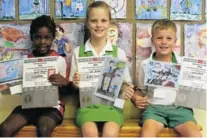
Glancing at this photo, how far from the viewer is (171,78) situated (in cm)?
181

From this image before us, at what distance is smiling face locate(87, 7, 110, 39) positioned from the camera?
1874 mm

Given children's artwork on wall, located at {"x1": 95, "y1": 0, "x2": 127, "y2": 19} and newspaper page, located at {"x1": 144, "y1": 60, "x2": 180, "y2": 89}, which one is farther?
children's artwork on wall, located at {"x1": 95, "y1": 0, "x2": 127, "y2": 19}

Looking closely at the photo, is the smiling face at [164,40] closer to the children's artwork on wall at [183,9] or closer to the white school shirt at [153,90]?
the white school shirt at [153,90]

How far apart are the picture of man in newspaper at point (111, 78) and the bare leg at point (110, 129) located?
0.46 ft

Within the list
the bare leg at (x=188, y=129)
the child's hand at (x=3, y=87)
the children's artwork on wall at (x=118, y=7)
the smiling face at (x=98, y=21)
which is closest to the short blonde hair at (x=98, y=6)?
the smiling face at (x=98, y=21)

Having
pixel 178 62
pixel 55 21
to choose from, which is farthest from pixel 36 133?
pixel 178 62

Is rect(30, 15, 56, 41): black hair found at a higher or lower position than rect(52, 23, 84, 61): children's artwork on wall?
higher

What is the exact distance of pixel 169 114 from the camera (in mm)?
1789

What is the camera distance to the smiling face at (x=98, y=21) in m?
1.87

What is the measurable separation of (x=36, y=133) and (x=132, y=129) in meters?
0.45

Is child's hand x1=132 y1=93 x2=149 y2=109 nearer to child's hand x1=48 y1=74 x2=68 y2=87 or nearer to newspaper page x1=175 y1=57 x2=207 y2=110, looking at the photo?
newspaper page x1=175 y1=57 x2=207 y2=110

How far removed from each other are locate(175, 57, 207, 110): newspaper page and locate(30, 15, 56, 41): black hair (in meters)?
0.69

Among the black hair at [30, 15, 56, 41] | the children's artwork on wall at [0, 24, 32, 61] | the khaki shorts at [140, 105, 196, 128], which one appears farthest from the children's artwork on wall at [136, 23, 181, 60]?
the children's artwork on wall at [0, 24, 32, 61]

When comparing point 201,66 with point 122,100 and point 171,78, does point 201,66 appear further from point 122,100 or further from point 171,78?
point 122,100
